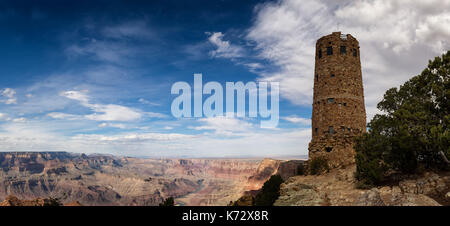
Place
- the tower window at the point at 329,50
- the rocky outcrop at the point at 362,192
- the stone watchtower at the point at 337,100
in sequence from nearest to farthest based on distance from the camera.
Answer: the rocky outcrop at the point at 362,192, the stone watchtower at the point at 337,100, the tower window at the point at 329,50

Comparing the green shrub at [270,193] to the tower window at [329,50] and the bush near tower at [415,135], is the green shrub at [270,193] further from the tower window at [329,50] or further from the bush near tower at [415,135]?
the tower window at [329,50]

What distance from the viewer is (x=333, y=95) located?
108 feet

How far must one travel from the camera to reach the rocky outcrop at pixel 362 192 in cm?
1566

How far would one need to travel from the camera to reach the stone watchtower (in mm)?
31562

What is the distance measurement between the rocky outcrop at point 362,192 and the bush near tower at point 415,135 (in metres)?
→ 1.52

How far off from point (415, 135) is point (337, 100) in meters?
13.3

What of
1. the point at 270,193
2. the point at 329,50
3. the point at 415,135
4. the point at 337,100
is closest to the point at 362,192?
the point at 415,135

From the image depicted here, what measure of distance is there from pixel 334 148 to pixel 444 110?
13.2 meters

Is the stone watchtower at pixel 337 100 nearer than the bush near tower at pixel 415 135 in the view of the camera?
No

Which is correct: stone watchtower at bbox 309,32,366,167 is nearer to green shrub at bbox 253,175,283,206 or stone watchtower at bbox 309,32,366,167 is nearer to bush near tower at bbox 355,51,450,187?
green shrub at bbox 253,175,283,206
